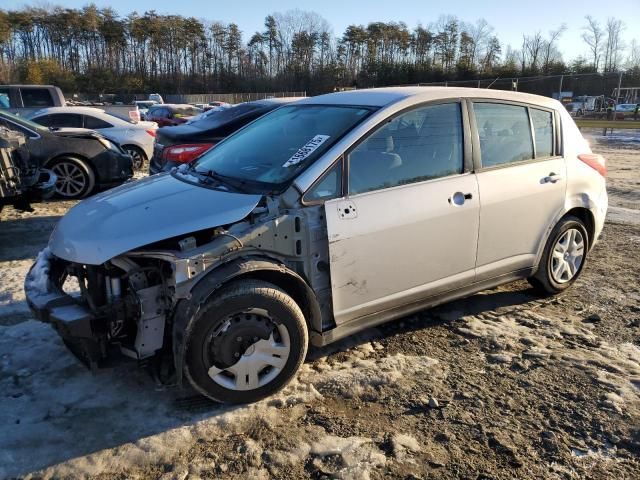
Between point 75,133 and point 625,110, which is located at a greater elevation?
point 625,110

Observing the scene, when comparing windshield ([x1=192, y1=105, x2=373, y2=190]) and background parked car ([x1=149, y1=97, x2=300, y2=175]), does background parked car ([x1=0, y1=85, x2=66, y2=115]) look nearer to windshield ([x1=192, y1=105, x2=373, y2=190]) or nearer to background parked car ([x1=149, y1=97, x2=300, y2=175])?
background parked car ([x1=149, y1=97, x2=300, y2=175])

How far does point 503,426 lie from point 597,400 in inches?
28.4

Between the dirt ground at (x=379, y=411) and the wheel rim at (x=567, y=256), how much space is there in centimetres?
47

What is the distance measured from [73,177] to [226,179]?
5.88 metres

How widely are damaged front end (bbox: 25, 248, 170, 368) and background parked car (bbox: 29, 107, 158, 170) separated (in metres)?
8.93

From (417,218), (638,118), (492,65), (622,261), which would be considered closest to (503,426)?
(417,218)

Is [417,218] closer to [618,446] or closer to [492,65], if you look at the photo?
[618,446]

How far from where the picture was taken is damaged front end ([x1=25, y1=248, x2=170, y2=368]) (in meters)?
2.89

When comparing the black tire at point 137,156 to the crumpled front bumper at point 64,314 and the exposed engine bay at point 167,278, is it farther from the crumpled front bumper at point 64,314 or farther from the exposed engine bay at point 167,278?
the exposed engine bay at point 167,278

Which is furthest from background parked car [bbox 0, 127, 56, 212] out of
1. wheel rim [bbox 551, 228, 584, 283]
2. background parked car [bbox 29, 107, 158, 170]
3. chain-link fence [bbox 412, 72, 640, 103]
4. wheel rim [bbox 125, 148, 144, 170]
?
chain-link fence [bbox 412, 72, 640, 103]

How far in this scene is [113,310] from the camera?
290 centimetres

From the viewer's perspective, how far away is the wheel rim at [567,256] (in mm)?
4707

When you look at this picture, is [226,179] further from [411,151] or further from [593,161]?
[593,161]

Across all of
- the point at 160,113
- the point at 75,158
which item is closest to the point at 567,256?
the point at 75,158
